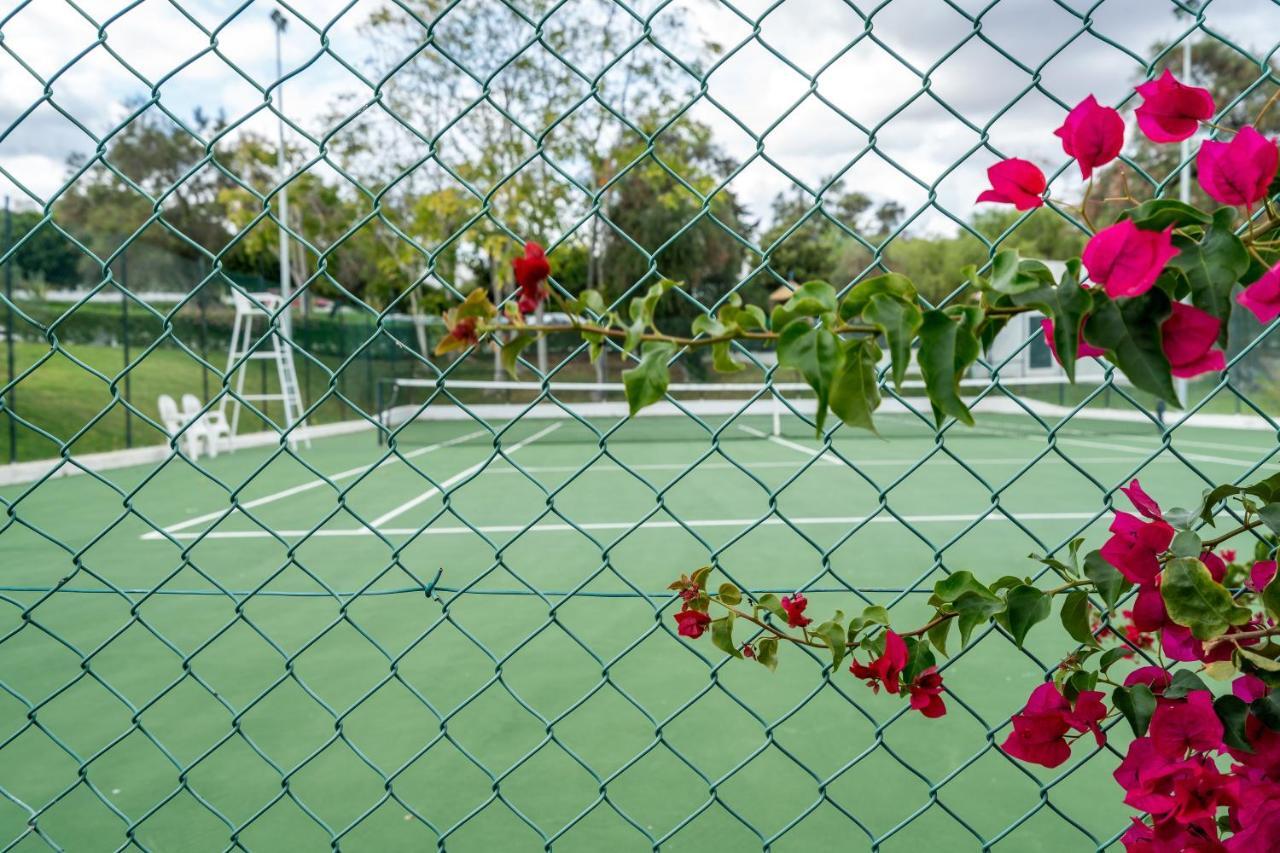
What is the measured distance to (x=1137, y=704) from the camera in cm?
76

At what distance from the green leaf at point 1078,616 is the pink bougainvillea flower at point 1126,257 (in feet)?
1.25

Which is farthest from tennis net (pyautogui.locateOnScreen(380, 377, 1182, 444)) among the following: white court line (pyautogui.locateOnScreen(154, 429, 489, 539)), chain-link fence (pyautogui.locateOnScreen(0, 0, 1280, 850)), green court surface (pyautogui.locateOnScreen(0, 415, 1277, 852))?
green court surface (pyautogui.locateOnScreen(0, 415, 1277, 852))

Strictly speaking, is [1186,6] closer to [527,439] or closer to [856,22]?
[856,22]

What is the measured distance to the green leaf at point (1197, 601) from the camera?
688 millimetres

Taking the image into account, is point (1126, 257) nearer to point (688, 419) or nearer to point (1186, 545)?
point (1186, 545)

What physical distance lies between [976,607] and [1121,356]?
0.34 metres

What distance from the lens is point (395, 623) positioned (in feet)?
10.7

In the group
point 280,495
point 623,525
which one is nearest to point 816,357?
Answer: point 623,525

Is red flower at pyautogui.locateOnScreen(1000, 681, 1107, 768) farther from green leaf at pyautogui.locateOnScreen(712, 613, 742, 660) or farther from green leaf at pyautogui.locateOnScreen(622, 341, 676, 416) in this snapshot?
green leaf at pyautogui.locateOnScreen(622, 341, 676, 416)

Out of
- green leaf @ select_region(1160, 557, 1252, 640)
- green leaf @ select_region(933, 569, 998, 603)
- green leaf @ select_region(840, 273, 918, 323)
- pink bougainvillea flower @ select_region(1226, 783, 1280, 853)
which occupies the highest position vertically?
green leaf @ select_region(840, 273, 918, 323)

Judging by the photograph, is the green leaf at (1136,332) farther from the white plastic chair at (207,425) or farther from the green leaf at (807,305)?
the white plastic chair at (207,425)

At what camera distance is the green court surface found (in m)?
1.27

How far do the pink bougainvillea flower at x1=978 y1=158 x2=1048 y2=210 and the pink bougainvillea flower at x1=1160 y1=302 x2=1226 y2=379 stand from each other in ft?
0.45

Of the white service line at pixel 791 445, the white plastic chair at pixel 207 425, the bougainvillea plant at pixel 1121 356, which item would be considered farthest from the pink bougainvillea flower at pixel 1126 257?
the white plastic chair at pixel 207 425
